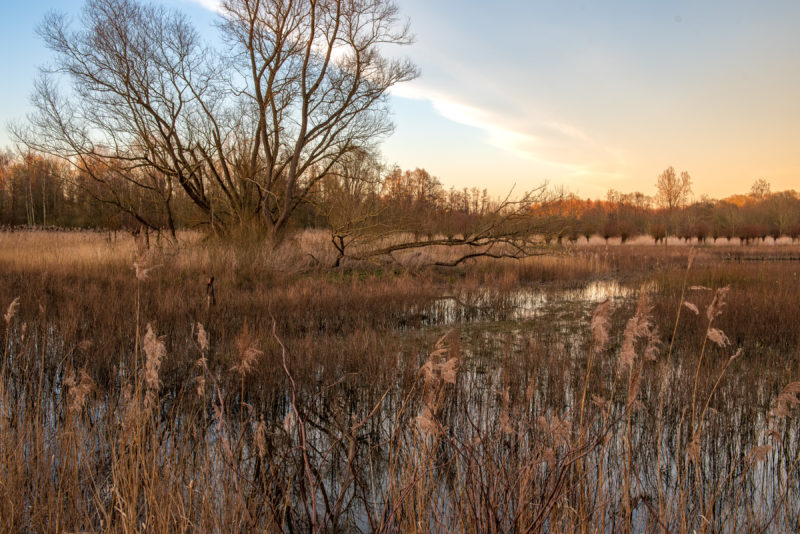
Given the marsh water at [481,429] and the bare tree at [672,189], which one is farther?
the bare tree at [672,189]

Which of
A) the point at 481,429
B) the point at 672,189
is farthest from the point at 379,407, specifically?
the point at 672,189

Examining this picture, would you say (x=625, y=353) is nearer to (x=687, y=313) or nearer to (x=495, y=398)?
(x=495, y=398)

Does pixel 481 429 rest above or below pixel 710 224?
below

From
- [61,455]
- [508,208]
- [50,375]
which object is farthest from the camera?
[508,208]

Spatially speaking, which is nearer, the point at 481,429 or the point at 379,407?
the point at 481,429

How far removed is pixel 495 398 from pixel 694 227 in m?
44.3

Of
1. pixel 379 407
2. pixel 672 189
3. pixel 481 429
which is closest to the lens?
pixel 481 429

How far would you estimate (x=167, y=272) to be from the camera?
11.1m

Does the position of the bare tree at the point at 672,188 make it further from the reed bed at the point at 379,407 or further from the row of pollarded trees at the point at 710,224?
the reed bed at the point at 379,407

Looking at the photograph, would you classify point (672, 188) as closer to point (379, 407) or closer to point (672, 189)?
point (672, 189)

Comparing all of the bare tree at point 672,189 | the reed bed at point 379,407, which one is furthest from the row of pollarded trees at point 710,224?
the reed bed at point 379,407

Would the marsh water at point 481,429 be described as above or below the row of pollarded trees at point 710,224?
below

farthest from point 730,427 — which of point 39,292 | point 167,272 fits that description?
point 167,272

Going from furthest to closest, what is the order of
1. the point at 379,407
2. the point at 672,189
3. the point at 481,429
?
the point at 672,189
the point at 379,407
the point at 481,429
